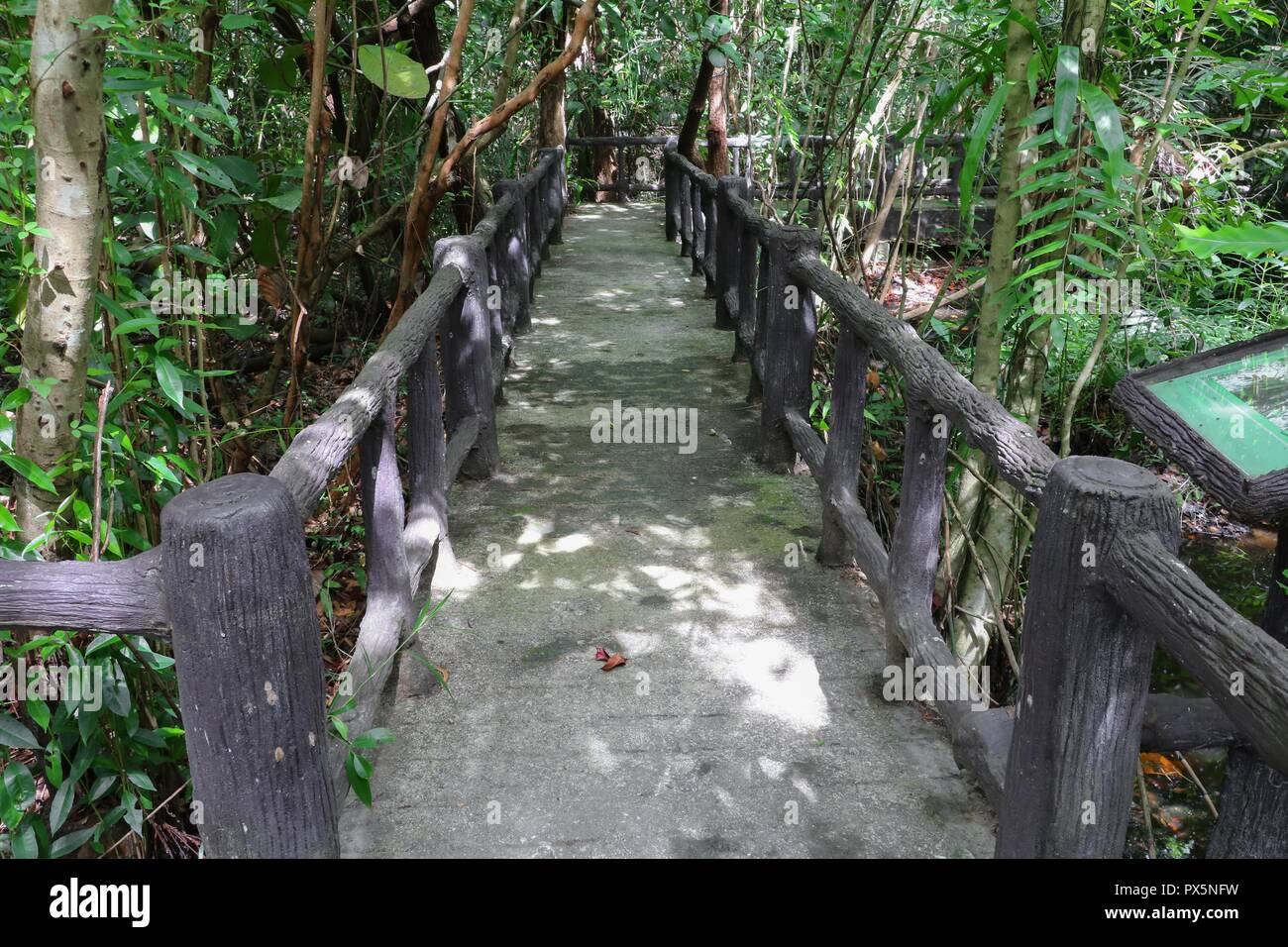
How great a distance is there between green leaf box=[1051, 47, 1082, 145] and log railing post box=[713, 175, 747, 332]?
13.1ft

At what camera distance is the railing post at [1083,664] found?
6.43 feet

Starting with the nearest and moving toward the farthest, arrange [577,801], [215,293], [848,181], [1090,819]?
1. [1090,819]
2. [577,801]
3. [215,293]
4. [848,181]

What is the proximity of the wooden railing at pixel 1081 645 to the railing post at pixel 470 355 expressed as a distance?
6.10 ft

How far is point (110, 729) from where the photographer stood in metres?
2.80

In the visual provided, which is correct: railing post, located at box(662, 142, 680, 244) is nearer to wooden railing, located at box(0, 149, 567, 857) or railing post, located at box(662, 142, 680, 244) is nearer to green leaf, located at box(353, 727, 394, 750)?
wooden railing, located at box(0, 149, 567, 857)

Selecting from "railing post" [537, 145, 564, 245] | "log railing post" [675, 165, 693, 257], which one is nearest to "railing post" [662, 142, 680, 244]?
"log railing post" [675, 165, 693, 257]

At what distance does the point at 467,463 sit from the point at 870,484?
1.77 metres

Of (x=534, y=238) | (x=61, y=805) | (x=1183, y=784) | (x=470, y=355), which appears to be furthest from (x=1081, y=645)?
(x=534, y=238)

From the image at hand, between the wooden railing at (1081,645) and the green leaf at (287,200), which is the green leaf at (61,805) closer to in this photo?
Result: the wooden railing at (1081,645)

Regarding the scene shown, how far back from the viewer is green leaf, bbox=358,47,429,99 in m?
4.41

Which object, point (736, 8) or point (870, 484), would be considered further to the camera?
point (736, 8)

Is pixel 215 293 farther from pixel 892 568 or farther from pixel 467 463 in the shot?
pixel 892 568

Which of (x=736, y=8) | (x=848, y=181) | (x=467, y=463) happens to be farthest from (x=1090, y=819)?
(x=736, y=8)

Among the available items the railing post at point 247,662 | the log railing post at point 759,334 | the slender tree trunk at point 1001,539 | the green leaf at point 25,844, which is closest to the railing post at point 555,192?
the log railing post at point 759,334
